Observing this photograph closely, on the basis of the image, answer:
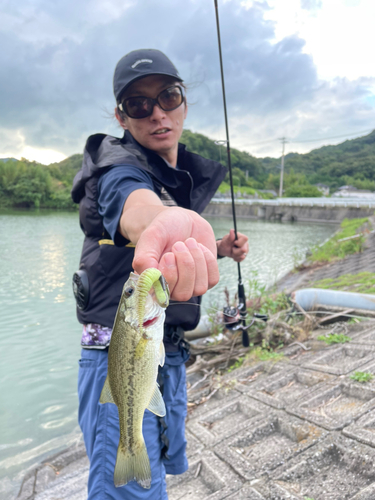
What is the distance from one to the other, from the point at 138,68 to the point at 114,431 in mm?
2107

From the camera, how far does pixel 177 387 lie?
88.7 inches

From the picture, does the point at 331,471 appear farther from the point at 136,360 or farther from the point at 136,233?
the point at 136,233

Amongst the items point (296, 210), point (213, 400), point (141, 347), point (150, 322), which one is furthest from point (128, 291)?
point (296, 210)

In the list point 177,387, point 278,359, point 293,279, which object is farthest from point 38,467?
point 293,279

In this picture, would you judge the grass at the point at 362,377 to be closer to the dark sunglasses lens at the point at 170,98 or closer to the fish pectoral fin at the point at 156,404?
the fish pectoral fin at the point at 156,404

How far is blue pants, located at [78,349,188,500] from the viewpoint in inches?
72.1

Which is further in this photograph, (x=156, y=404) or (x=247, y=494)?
(x=247, y=494)

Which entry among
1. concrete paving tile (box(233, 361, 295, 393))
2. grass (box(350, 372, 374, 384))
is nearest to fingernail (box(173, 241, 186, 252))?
grass (box(350, 372, 374, 384))

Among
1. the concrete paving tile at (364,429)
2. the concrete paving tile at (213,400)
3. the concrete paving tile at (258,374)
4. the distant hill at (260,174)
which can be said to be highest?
the distant hill at (260,174)

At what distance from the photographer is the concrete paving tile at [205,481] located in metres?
2.74

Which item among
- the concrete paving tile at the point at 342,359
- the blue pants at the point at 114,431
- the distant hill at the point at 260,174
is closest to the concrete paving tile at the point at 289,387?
the concrete paving tile at the point at 342,359

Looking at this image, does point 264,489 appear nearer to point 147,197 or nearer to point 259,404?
point 259,404

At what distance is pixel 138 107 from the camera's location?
7.72ft

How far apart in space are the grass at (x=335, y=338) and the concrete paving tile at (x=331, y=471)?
2.05 m
